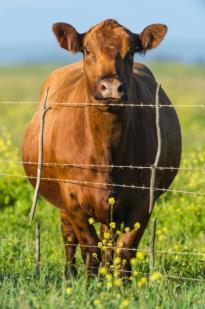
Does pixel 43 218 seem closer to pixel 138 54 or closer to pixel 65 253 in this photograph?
pixel 65 253

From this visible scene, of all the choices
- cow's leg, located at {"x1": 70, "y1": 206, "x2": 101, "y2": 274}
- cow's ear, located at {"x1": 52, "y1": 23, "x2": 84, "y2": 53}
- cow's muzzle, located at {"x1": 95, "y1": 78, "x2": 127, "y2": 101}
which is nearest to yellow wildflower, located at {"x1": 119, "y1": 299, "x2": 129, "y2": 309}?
cow's muzzle, located at {"x1": 95, "y1": 78, "x2": 127, "y2": 101}

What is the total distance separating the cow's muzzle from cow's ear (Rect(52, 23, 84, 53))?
37.5 inches

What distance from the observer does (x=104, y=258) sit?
8.41 m

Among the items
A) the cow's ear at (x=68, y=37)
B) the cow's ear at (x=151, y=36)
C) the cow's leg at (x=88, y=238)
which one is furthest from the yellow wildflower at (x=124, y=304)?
the cow's ear at (x=151, y=36)

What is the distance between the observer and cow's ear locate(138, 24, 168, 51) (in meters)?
8.41

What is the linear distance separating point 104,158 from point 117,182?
0.26m

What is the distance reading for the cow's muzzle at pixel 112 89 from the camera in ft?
23.9

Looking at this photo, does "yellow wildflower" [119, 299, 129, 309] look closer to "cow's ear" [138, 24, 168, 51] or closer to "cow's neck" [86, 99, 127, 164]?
"cow's neck" [86, 99, 127, 164]

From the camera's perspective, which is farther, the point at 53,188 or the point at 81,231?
the point at 53,188

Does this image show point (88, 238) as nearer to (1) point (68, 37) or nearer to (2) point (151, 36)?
(1) point (68, 37)

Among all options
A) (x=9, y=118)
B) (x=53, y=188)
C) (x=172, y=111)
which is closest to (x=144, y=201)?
(x=53, y=188)

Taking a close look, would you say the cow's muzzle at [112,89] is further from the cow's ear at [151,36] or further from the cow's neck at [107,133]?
the cow's ear at [151,36]

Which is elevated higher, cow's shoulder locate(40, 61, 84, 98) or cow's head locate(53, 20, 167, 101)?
cow's head locate(53, 20, 167, 101)

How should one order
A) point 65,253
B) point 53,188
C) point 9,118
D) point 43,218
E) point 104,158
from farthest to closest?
point 9,118, point 43,218, point 65,253, point 53,188, point 104,158
